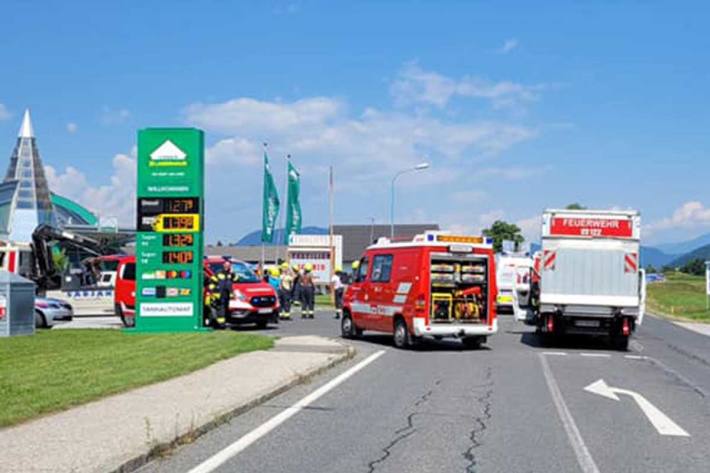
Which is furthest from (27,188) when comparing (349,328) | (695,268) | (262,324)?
(695,268)

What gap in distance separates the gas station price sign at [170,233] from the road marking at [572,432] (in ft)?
34.9

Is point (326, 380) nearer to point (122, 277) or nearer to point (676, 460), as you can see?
point (676, 460)

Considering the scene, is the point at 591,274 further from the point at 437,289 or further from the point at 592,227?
the point at 437,289

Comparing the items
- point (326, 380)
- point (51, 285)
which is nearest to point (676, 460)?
point (326, 380)

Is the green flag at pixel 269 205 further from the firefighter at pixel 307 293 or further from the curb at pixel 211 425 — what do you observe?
the curb at pixel 211 425

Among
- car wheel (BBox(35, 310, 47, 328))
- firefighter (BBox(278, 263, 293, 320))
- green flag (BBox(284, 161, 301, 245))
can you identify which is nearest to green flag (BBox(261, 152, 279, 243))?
green flag (BBox(284, 161, 301, 245))

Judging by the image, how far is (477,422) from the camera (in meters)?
10.1

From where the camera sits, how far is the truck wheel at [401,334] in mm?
19703

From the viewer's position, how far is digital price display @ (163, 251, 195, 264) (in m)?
22.3

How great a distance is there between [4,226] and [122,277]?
6579 centimetres

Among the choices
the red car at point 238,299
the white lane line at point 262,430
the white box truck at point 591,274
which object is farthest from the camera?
the red car at point 238,299

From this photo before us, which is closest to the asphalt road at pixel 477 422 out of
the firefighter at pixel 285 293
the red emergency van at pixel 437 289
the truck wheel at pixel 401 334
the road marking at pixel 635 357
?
the road marking at pixel 635 357

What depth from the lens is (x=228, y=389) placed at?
11812mm

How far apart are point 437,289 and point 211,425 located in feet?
35.0
